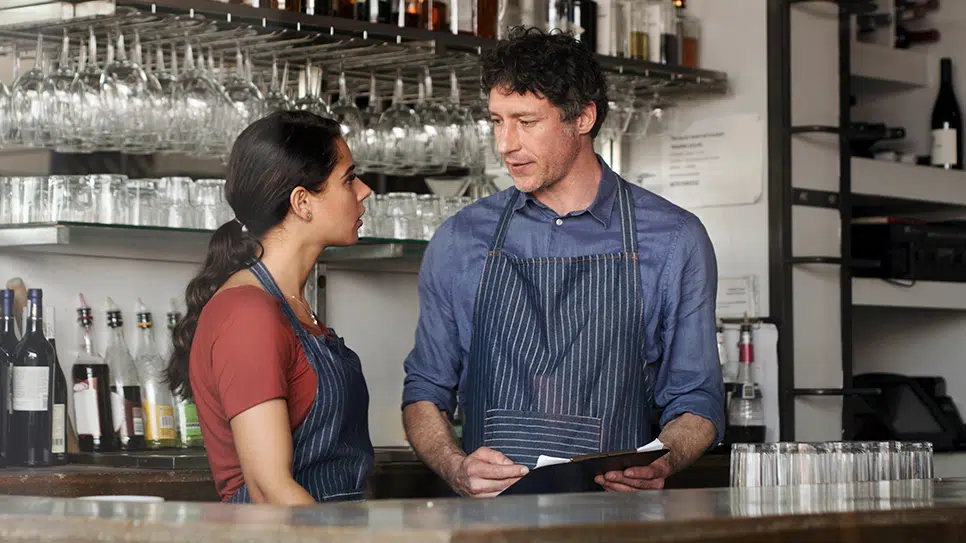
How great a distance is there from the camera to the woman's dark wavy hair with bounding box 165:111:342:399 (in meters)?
2.09

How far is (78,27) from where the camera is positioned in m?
2.83

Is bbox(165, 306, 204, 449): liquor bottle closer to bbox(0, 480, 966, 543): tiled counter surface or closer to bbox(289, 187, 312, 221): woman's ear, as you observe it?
bbox(289, 187, 312, 221): woman's ear

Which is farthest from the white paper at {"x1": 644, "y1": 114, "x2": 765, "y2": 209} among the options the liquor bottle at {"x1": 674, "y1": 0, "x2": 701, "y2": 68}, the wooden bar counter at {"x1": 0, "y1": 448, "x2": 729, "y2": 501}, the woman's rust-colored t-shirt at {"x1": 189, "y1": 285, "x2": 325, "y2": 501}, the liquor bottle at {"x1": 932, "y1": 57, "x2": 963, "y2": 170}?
the woman's rust-colored t-shirt at {"x1": 189, "y1": 285, "x2": 325, "y2": 501}

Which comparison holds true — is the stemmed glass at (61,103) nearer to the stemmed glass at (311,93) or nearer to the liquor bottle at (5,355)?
the liquor bottle at (5,355)

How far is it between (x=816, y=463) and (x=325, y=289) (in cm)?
201

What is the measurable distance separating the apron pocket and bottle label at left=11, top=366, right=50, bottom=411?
3.12 feet

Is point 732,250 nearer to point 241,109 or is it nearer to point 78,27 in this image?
point 241,109

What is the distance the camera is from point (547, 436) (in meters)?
2.38

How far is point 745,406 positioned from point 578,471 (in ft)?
6.26

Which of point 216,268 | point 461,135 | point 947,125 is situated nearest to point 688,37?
point 461,135

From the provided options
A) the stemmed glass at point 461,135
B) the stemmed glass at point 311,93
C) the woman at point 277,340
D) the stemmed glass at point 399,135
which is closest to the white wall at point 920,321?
the stemmed glass at point 461,135

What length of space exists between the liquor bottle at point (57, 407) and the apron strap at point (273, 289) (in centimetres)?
90

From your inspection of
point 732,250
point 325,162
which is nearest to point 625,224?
point 325,162

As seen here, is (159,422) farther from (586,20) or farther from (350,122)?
(586,20)
